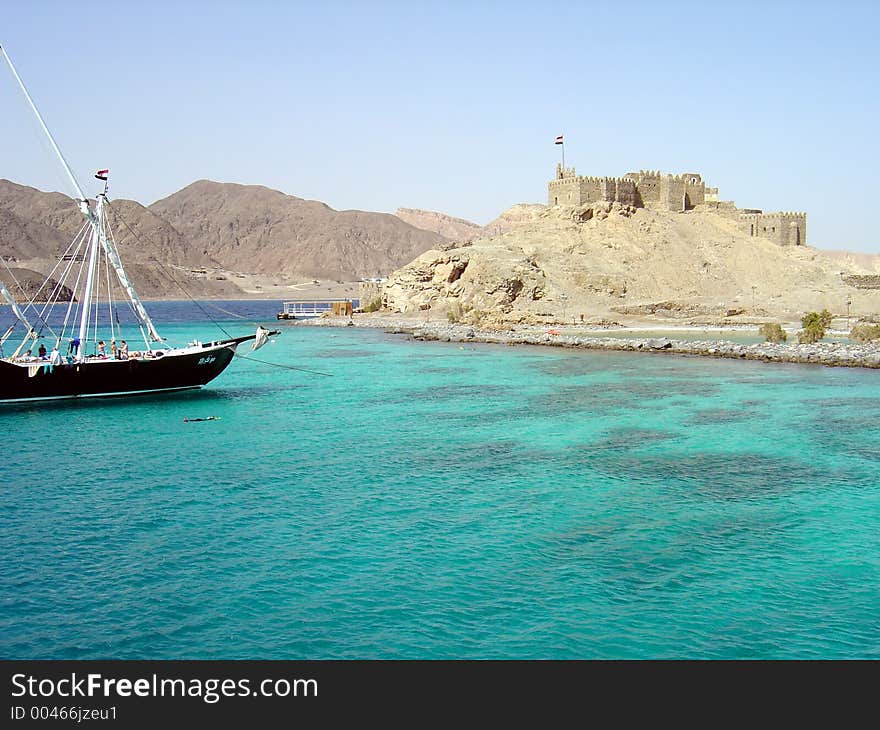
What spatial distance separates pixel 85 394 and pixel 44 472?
12442 millimetres

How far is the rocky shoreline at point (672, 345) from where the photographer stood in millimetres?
42406

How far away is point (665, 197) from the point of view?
3066 inches

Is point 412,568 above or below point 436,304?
below

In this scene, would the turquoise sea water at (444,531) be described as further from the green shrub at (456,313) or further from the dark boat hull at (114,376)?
the green shrub at (456,313)

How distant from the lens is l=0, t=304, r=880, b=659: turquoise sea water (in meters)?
11.1

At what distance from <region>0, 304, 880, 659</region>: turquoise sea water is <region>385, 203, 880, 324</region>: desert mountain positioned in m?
40.1

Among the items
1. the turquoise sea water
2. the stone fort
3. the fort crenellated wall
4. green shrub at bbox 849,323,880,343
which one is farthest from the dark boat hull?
the fort crenellated wall

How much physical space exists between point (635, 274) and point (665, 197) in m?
9.42

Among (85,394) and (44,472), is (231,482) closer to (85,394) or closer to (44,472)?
(44,472)

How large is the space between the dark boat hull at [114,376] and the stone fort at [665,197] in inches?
1866

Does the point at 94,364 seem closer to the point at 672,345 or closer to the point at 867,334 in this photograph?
the point at 672,345
